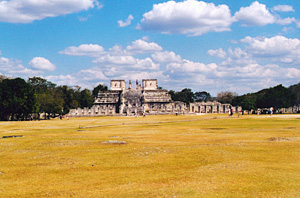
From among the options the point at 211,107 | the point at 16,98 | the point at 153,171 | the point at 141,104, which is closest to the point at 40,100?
the point at 16,98

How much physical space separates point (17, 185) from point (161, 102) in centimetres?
12835

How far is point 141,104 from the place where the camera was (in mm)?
139750

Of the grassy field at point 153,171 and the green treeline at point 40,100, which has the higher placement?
the green treeline at point 40,100

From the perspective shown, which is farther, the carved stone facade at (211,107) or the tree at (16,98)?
the carved stone facade at (211,107)

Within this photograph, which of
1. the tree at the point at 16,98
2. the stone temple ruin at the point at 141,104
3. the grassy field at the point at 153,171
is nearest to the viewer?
the grassy field at the point at 153,171

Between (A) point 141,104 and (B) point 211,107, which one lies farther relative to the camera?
(A) point 141,104

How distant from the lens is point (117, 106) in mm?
147125

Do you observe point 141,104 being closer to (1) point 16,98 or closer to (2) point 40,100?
(2) point 40,100

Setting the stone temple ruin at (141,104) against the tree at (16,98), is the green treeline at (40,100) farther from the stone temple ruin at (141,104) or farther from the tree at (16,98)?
the stone temple ruin at (141,104)

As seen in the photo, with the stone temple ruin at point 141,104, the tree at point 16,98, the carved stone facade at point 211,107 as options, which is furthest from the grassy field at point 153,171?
the carved stone facade at point 211,107

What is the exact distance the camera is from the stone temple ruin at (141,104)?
427ft

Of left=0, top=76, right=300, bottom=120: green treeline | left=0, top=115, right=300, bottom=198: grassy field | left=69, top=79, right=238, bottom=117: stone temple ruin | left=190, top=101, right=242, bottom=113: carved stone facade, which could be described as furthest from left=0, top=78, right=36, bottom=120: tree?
left=190, top=101, right=242, bottom=113: carved stone facade

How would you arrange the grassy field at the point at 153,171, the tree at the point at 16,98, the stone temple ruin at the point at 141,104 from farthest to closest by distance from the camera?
the stone temple ruin at the point at 141,104
the tree at the point at 16,98
the grassy field at the point at 153,171

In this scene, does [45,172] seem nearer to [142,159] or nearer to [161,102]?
[142,159]
